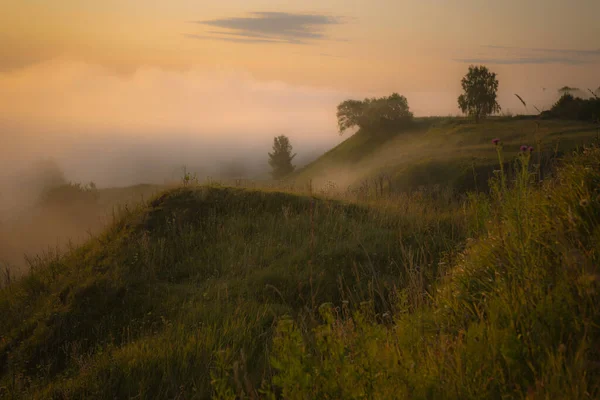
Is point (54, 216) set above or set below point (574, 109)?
below

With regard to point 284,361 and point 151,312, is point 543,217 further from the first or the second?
point 151,312

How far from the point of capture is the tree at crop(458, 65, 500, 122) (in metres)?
37.2

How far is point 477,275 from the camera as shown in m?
4.31

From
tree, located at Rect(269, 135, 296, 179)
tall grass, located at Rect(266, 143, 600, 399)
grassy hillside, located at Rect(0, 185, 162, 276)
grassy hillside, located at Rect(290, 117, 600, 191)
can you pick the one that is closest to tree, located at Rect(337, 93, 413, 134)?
grassy hillside, located at Rect(290, 117, 600, 191)

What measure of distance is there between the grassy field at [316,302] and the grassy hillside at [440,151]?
1.80 meters

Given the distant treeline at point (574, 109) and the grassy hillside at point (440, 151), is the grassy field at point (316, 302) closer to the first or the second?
the grassy hillside at point (440, 151)

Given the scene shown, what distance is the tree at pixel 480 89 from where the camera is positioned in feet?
122

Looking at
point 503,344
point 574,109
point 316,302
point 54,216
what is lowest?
point 54,216

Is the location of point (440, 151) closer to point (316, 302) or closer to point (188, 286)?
point (316, 302)

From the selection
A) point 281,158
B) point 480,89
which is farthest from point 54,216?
point 480,89

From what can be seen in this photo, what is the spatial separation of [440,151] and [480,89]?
41.2 feet

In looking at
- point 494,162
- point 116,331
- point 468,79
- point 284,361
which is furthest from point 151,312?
point 468,79

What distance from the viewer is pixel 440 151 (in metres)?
28.4

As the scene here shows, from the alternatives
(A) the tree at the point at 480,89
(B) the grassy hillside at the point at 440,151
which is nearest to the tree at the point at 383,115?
(B) the grassy hillside at the point at 440,151
